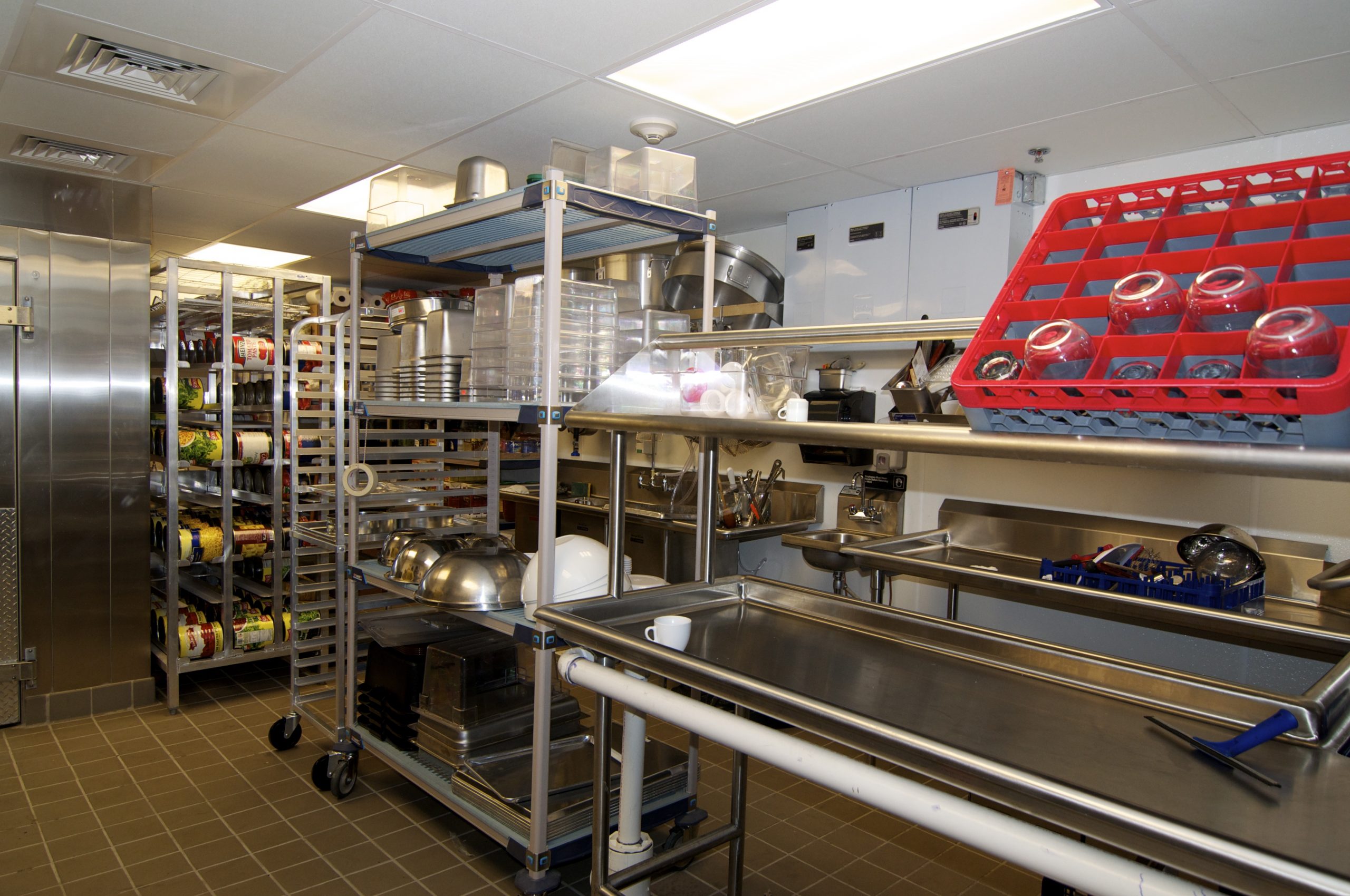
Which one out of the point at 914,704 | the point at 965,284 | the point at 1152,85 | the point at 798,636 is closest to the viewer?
the point at 914,704

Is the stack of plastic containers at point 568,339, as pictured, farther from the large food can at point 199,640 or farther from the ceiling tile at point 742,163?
the large food can at point 199,640

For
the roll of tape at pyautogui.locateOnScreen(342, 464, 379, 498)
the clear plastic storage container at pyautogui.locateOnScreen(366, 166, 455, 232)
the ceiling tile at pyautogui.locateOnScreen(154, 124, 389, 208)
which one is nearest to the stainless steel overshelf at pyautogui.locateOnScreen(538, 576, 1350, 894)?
the roll of tape at pyautogui.locateOnScreen(342, 464, 379, 498)

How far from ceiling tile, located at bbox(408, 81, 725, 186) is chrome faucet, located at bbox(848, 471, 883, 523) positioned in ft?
6.92

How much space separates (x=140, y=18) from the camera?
2.40 metres

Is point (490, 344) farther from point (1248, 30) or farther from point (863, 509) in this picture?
point (863, 509)

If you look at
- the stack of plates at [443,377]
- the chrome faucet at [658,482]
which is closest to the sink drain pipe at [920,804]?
the stack of plates at [443,377]

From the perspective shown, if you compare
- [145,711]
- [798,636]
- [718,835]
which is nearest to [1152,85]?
[798,636]

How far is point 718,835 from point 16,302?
13.0ft

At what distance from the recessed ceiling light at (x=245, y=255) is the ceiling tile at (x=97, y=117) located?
2258 mm

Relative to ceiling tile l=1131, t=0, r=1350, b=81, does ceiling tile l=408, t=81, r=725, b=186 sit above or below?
above

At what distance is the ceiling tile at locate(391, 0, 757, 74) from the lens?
2221 millimetres

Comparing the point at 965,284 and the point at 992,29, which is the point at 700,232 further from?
the point at 965,284

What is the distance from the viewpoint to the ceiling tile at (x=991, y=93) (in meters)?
2.34

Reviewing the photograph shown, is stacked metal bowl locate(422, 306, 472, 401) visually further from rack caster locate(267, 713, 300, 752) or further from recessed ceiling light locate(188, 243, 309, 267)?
recessed ceiling light locate(188, 243, 309, 267)
